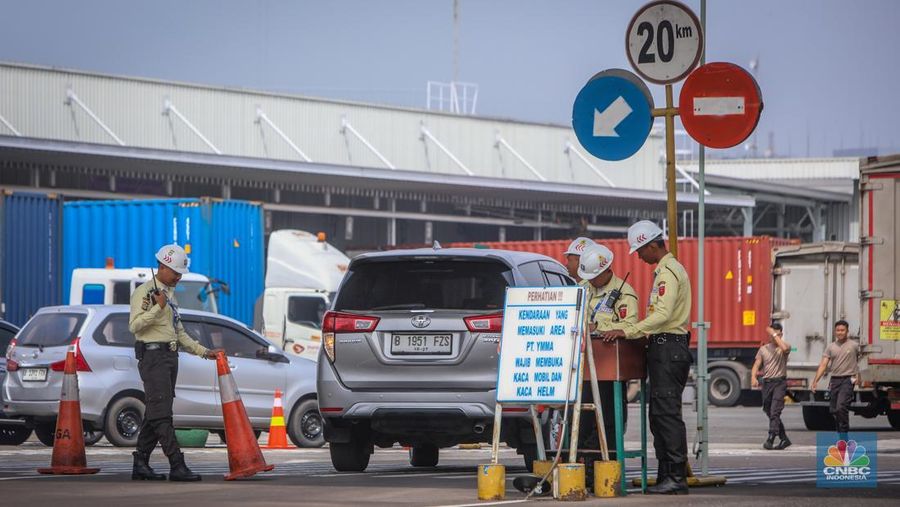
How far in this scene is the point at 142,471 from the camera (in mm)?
12945

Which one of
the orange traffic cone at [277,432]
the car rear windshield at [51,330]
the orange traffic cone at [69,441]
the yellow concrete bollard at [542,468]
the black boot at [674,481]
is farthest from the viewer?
the car rear windshield at [51,330]

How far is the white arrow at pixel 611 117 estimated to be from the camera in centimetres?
1252

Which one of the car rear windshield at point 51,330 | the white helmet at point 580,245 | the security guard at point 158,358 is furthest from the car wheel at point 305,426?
the white helmet at point 580,245

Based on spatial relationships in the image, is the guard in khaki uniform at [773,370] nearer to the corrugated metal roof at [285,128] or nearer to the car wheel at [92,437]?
the car wheel at [92,437]

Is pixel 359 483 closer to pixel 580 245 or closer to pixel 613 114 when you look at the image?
pixel 580 245

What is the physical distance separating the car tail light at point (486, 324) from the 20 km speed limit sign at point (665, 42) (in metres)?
2.23

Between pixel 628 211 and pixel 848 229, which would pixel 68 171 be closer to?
pixel 628 211

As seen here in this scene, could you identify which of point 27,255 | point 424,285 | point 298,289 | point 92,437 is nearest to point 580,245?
point 424,285

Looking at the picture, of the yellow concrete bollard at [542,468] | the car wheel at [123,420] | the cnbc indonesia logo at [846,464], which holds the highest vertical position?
the yellow concrete bollard at [542,468]

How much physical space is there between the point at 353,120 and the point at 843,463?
4303 cm

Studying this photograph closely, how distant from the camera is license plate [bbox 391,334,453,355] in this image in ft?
42.5

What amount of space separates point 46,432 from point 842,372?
10308mm

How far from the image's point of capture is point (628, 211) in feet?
188

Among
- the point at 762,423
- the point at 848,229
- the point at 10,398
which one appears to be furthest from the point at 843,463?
the point at 848,229
